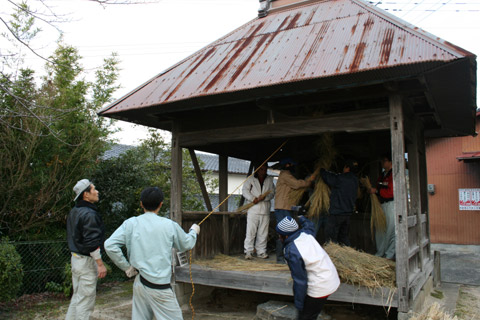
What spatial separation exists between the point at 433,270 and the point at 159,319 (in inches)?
273

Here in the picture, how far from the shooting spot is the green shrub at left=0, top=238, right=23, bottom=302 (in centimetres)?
653

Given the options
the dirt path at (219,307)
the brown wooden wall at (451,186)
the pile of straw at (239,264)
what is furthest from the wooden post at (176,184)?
the brown wooden wall at (451,186)

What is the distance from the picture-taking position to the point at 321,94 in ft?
19.6

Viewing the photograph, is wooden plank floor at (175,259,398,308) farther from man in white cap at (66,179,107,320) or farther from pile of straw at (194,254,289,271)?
man in white cap at (66,179,107,320)

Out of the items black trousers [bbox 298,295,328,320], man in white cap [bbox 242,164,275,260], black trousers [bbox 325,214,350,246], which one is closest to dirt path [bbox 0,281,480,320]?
man in white cap [bbox 242,164,275,260]

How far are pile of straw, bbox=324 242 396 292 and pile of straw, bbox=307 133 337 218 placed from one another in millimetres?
1482

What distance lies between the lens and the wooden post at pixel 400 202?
484 centimetres

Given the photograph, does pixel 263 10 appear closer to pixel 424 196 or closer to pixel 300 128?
pixel 300 128

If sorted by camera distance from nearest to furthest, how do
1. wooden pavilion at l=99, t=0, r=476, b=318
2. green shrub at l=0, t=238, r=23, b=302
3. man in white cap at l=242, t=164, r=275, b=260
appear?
wooden pavilion at l=99, t=0, r=476, b=318 → green shrub at l=0, t=238, r=23, b=302 → man in white cap at l=242, t=164, r=275, b=260

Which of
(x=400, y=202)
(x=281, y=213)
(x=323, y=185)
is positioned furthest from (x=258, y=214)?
(x=400, y=202)

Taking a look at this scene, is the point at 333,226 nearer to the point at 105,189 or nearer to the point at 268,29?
the point at 268,29

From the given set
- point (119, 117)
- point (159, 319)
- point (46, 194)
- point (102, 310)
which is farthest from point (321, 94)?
point (46, 194)

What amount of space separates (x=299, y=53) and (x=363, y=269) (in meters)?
3.04

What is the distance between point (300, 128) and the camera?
5777 millimetres
